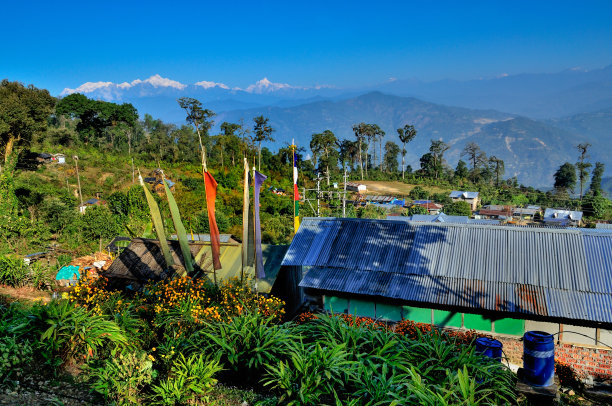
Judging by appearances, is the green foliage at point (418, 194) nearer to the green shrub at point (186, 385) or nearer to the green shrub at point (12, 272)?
the green shrub at point (12, 272)

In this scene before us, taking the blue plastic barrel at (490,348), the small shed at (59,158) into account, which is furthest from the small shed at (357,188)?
the blue plastic barrel at (490,348)

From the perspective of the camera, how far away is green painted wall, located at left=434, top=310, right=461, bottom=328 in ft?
35.6

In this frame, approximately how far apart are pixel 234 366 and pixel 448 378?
320 centimetres

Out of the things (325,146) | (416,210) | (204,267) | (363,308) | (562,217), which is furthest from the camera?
(325,146)

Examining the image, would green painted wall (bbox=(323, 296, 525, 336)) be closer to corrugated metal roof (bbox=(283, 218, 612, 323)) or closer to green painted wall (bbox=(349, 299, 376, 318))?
green painted wall (bbox=(349, 299, 376, 318))

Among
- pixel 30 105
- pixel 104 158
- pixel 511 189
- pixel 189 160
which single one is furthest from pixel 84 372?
pixel 511 189

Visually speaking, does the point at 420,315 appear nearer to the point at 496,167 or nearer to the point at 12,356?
the point at 12,356

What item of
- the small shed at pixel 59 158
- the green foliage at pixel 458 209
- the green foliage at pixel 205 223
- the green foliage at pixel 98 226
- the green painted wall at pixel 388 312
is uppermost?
the small shed at pixel 59 158

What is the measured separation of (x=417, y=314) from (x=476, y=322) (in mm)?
1497

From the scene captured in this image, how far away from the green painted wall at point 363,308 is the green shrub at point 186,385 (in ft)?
20.9

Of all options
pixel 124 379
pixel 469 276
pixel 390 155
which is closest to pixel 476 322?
pixel 469 276

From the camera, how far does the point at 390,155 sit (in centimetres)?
9700

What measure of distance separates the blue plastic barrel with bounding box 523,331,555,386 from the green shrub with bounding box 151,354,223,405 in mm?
4385

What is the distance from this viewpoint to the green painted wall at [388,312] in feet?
37.6
